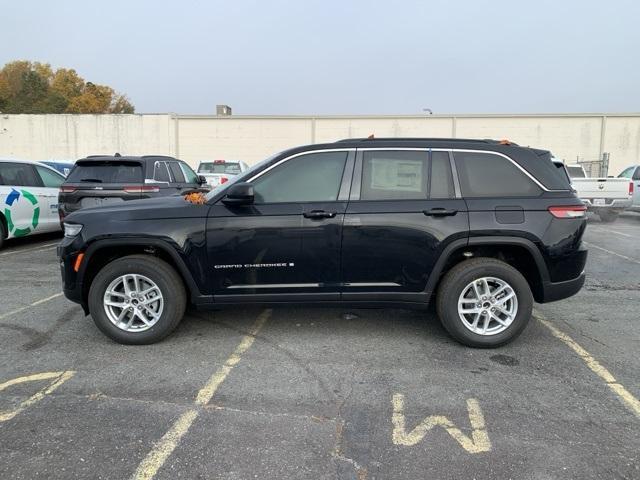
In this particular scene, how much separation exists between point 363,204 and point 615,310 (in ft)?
11.2

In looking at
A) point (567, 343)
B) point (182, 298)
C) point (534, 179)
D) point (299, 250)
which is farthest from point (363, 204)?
point (567, 343)

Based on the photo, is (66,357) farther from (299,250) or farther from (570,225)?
(570,225)

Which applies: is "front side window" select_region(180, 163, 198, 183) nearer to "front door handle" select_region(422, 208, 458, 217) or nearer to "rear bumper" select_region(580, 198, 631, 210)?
"front door handle" select_region(422, 208, 458, 217)

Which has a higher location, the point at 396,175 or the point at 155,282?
the point at 396,175

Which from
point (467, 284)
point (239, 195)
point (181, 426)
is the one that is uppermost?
point (239, 195)

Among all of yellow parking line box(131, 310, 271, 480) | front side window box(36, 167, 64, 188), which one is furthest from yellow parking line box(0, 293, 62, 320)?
front side window box(36, 167, 64, 188)

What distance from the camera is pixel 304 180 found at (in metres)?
4.40

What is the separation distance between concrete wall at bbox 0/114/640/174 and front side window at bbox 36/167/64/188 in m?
17.5

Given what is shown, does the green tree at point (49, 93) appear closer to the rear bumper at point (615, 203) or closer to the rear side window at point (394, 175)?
the rear bumper at point (615, 203)

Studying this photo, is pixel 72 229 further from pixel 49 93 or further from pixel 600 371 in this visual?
pixel 49 93


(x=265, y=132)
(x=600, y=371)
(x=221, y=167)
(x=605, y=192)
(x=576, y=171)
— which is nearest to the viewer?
(x=600, y=371)

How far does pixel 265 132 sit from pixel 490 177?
78.0 ft

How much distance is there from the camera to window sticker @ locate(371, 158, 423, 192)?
4.38m

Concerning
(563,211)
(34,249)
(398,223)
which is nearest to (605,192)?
(563,211)
